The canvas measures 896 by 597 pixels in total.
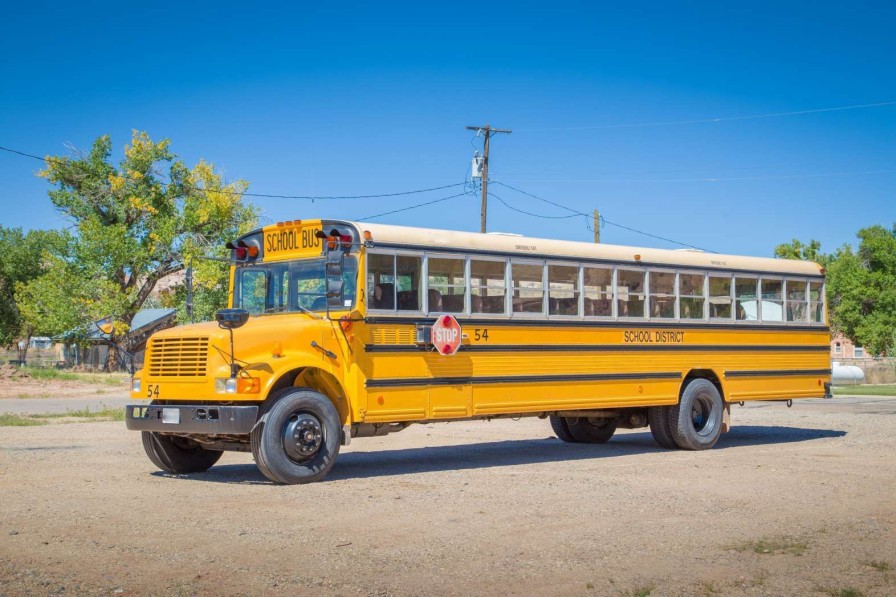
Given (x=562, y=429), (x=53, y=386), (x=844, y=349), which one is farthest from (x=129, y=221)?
(x=844, y=349)

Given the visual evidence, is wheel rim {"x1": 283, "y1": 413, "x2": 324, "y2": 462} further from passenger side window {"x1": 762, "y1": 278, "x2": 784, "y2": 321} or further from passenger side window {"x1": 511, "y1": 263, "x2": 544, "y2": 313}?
passenger side window {"x1": 762, "y1": 278, "x2": 784, "y2": 321}

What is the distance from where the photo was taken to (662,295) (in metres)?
14.7

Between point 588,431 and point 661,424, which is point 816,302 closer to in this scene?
point 661,424

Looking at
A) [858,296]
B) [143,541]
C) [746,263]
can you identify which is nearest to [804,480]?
[746,263]

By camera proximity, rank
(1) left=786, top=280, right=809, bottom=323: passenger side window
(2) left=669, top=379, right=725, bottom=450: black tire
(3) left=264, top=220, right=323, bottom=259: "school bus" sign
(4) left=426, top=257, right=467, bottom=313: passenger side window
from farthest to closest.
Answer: (1) left=786, top=280, right=809, bottom=323: passenger side window, (2) left=669, top=379, right=725, bottom=450: black tire, (4) left=426, top=257, right=467, bottom=313: passenger side window, (3) left=264, top=220, right=323, bottom=259: "school bus" sign

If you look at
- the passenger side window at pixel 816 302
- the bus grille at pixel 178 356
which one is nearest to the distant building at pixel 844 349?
the passenger side window at pixel 816 302

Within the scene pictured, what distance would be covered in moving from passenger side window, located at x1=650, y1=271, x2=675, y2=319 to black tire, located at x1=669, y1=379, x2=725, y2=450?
44.2 inches

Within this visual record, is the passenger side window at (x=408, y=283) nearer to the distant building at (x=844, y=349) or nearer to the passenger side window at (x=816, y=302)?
the passenger side window at (x=816, y=302)

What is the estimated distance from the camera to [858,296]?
251 feet

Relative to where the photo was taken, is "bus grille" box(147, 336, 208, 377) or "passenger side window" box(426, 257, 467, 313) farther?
"passenger side window" box(426, 257, 467, 313)

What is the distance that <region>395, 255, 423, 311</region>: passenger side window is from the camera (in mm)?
11680

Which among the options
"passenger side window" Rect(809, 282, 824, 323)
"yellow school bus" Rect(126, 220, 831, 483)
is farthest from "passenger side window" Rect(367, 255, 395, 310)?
"passenger side window" Rect(809, 282, 824, 323)

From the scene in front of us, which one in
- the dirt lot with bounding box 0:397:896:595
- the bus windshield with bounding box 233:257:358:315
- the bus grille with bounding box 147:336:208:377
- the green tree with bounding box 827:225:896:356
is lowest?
the dirt lot with bounding box 0:397:896:595

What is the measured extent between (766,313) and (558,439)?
3.76 meters
